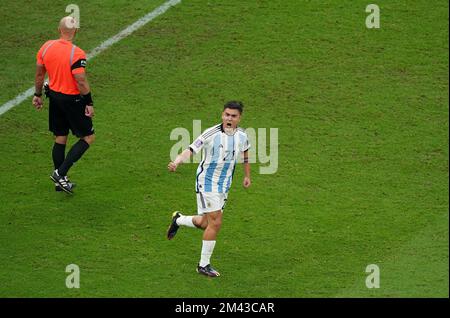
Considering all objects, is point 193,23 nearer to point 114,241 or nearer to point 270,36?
point 270,36

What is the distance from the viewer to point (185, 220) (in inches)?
425

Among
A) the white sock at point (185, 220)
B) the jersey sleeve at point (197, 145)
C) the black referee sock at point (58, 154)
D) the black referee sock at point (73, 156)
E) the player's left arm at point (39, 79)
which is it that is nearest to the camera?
the jersey sleeve at point (197, 145)

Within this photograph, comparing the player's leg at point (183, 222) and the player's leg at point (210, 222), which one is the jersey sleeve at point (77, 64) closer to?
the player's leg at point (183, 222)

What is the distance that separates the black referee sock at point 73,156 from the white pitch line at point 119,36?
2.36 m

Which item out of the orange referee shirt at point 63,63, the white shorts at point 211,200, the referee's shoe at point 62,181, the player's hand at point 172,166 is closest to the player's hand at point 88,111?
the orange referee shirt at point 63,63

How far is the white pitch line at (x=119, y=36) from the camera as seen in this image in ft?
45.7

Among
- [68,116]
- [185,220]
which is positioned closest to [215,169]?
[185,220]

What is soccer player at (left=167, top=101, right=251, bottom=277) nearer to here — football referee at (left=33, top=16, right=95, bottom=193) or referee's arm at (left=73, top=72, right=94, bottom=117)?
referee's arm at (left=73, top=72, right=94, bottom=117)

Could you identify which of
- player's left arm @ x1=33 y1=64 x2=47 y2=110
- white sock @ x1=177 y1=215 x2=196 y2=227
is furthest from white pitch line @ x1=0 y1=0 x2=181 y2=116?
white sock @ x1=177 y1=215 x2=196 y2=227

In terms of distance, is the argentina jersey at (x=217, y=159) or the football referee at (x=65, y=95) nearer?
the argentina jersey at (x=217, y=159)

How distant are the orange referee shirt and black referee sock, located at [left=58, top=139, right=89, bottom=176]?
0.66 m

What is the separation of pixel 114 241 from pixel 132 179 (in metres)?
1.43

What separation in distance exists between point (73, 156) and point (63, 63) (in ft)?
3.71

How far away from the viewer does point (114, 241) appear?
1105cm
